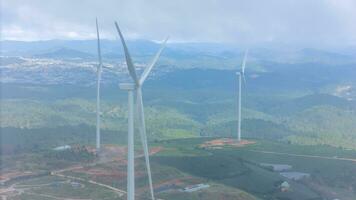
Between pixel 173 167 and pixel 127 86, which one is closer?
pixel 127 86

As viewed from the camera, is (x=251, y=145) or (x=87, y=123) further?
(x=87, y=123)

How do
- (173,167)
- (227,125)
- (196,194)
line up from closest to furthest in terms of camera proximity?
(196,194)
(173,167)
(227,125)

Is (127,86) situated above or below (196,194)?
above

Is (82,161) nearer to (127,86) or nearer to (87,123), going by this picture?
(127,86)

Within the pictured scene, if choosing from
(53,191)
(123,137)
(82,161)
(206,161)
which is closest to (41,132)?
(123,137)

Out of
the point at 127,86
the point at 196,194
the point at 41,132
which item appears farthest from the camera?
the point at 41,132

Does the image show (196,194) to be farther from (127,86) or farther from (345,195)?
(127,86)

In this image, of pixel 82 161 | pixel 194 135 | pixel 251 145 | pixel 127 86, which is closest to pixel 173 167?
pixel 82 161

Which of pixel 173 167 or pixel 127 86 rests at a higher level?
pixel 127 86

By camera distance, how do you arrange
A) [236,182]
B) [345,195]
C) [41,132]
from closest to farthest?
1. [345,195]
2. [236,182]
3. [41,132]
